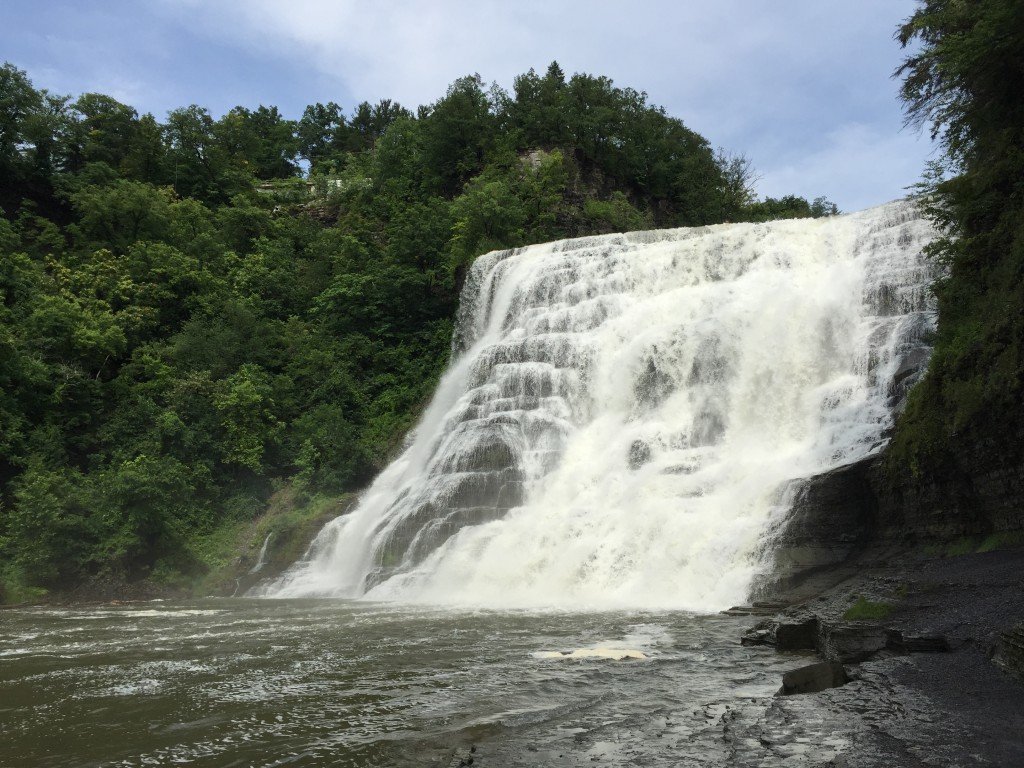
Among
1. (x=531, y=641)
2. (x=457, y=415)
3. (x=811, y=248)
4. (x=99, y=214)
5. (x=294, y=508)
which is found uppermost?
(x=99, y=214)

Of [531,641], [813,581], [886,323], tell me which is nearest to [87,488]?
[531,641]

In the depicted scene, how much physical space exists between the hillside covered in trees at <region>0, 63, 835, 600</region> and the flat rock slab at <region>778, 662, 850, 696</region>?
18795 mm

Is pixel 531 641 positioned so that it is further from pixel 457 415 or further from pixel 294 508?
pixel 294 508

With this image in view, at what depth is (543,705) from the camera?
5750mm

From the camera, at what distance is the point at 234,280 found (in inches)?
1419

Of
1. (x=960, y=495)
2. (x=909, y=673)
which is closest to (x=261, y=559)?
(x=960, y=495)

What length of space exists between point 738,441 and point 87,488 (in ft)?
57.5

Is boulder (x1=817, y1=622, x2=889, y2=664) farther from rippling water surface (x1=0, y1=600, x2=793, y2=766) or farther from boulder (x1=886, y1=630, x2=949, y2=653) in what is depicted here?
rippling water surface (x1=0, y1=600, x2=793, y2=766)

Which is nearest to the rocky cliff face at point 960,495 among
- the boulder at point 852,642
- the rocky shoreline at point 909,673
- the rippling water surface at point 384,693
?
the rocky shoreline at point 909,673

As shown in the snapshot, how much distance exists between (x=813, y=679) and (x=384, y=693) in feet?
11.2

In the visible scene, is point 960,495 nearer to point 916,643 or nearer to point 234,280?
point 916,643

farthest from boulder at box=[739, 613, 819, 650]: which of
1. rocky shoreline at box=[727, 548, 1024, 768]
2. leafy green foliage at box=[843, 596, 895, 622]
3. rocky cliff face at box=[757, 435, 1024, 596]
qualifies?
rocky cliff face at box=[757, 435, 1024, 596]

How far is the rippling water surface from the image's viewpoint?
4.72 meters

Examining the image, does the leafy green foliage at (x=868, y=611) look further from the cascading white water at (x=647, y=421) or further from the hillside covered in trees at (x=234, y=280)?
the hillside covered in trees at (x=234, y=280)
